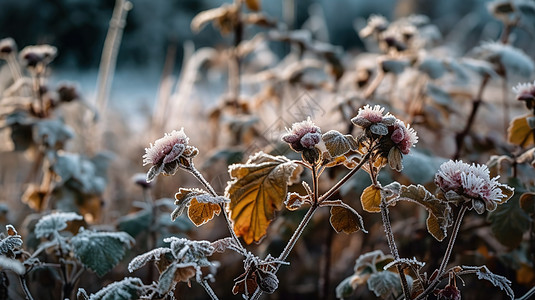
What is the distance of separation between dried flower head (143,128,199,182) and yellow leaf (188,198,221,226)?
0.08 m

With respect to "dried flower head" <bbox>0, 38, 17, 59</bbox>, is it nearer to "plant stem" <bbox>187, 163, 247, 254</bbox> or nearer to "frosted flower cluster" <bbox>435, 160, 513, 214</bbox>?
"plant stem" <bbox>187, 163, 247, 254</bbox>

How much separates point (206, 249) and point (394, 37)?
3.43 ft

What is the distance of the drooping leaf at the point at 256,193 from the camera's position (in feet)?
2.82

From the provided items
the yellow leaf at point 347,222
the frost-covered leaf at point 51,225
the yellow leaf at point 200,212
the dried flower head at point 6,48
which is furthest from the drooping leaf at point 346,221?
the dried flower head at point 6,48

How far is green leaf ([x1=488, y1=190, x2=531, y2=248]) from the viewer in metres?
1.16

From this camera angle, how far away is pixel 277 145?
1.49 m

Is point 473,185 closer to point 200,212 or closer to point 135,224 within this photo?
point 200,212

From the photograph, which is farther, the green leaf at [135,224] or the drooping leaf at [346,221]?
the green leaf at [135,224]

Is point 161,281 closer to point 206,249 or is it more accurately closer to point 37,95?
point 206,249

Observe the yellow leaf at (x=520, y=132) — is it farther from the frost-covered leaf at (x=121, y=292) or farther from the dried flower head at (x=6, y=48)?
the dried flower head at (x=6, y=48)

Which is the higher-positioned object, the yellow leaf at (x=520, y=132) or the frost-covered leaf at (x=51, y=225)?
the frost-covered leaf at (x=51, y=225)

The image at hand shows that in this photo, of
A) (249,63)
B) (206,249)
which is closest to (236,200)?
(206,249)

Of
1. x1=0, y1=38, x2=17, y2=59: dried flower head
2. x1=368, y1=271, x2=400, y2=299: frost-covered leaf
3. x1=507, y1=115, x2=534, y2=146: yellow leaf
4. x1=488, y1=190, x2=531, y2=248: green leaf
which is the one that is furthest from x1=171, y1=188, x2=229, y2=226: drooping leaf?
x1=0, y1=38, x2=17, y2=59: dried flower head

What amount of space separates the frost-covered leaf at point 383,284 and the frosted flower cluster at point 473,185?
298 millimetres
